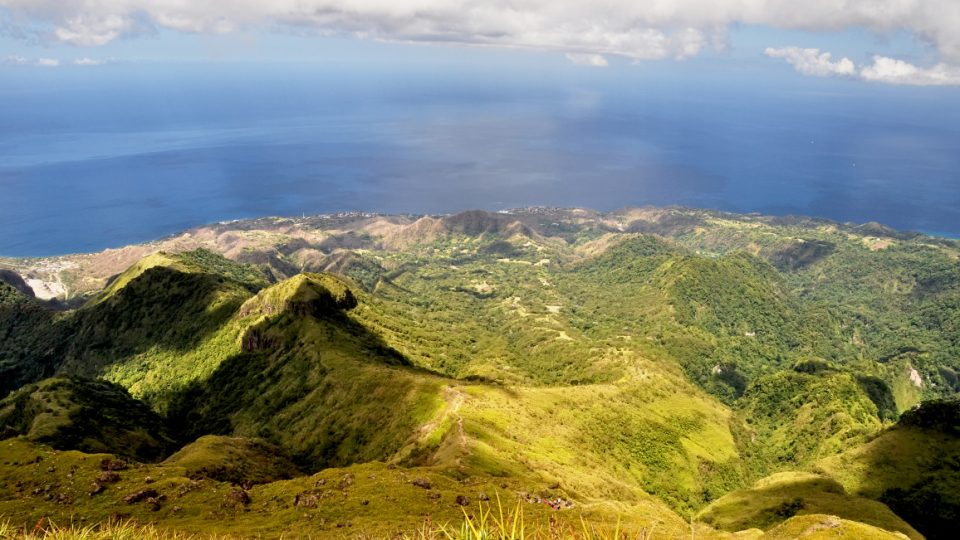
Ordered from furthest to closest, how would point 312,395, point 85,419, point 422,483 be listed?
point 312,395 → point 85,419 → point 422,483

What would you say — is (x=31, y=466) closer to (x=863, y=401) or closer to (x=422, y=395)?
(x=422, y=395)

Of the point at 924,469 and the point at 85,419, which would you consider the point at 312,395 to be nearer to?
the point at 85,419

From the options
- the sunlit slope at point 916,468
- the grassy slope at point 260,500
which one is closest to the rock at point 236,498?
the grassy slope at point 260,500

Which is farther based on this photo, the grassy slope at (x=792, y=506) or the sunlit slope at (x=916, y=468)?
the sunlit slope at (x=916, y=468)

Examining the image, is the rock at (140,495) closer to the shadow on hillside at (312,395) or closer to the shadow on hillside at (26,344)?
the shadow on hillside at (312,395)

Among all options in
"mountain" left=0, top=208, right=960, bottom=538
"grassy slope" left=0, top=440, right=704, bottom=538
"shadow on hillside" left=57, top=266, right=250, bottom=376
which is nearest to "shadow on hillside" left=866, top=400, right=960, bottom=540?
"mountain" left=0, top=208, right=960, bottom=538

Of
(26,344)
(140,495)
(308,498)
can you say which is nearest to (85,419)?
(140,495)

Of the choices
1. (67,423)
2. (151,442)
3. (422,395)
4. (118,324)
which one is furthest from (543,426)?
(118,324)
